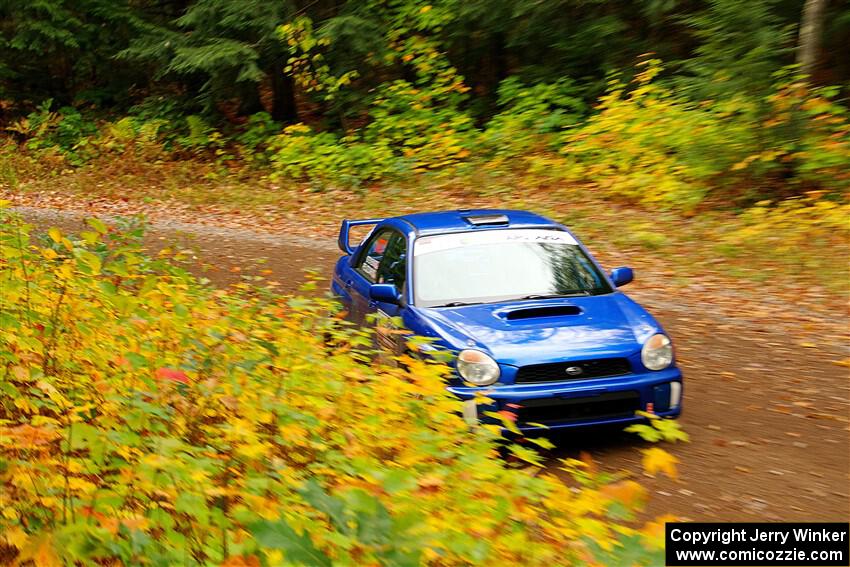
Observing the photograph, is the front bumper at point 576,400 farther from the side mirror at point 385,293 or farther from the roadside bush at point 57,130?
the roadside bush at point 57,130

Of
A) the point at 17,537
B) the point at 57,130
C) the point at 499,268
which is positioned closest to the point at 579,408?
the point at 499,268

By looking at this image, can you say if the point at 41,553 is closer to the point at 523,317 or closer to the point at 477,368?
the point at 477,368

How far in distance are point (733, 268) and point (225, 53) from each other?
1352 cm

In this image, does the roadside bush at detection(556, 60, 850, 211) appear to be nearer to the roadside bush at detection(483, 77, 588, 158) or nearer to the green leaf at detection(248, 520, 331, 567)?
the roadside bush at detection(483, 77, 588, 158)

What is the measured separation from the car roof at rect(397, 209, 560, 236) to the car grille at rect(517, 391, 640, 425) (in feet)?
7.03

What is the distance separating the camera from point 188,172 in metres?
22.9

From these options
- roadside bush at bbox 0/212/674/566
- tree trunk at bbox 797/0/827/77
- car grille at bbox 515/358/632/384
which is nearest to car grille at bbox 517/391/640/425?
car grille at bbox 515/358/632/384

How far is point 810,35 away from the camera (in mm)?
14719

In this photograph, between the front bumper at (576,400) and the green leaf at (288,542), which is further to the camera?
the front bumper at (576,400)

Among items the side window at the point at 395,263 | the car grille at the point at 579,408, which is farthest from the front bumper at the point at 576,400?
the side window at the point at 395,263

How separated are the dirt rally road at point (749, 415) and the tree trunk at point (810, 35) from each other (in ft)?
19.1

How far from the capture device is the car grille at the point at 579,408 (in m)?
5.74

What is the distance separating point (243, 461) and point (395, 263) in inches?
148

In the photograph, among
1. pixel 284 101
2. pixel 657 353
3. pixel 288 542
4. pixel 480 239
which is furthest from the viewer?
pixel 284 101
